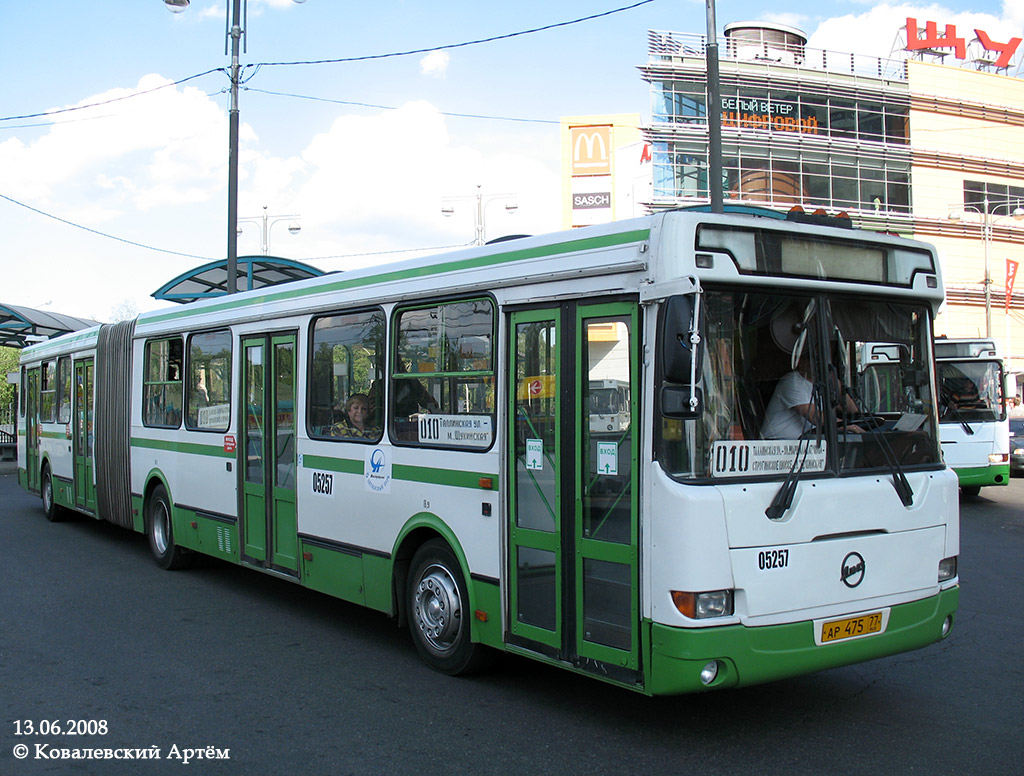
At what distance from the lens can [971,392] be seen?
1806 centimetres

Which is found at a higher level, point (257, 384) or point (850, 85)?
point (850, 85)

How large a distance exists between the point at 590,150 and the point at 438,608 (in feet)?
167

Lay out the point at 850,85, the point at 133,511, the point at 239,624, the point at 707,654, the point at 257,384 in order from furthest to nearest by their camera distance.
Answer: the point at 850,85 < the point at 133,511 < the point at 257,384 < the point at 239,624 < the point at 707,654

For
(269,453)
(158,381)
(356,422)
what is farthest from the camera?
(158,381)

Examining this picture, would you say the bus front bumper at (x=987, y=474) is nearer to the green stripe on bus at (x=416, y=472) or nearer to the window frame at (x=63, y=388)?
the green stripe on bus at (x=416, y=472)

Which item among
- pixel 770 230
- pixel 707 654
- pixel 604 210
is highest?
pixel 604 210

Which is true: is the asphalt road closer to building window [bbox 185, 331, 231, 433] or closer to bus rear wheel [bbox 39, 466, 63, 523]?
building window [bbox 185, 331, 231, 433]

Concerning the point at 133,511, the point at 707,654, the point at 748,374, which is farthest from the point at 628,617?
the point at 133,511

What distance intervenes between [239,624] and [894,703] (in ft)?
17.4

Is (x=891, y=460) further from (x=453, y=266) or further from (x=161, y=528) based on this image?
(x=161, y=528)

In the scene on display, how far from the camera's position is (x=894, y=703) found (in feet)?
20.2

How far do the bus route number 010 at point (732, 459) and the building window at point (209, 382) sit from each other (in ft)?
20.1

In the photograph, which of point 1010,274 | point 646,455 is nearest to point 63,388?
point 646,455

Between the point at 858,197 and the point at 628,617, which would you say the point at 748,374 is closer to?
the point at 628,617
